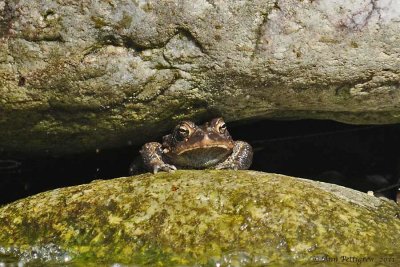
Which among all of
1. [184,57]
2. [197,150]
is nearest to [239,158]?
[197,150]

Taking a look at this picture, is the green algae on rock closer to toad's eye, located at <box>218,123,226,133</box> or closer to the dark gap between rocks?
toad's eye, located at <box>218,123,226,133</box>

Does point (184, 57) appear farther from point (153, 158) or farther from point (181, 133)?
point (153, 158)

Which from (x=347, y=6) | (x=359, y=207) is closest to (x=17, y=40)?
(x=347, y=6)

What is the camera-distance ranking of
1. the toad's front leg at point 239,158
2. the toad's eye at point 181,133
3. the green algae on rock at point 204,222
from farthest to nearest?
1. the toad's front leg at point 239,158
2. the toad's eye at point 181,133
3. the green algae on rock at point 204,222

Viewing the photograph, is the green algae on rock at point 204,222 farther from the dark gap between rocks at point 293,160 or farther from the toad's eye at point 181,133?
the dark gap between rocks at point 293,160

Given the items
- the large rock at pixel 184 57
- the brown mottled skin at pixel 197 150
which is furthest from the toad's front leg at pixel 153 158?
the large rock at pixel 184 57

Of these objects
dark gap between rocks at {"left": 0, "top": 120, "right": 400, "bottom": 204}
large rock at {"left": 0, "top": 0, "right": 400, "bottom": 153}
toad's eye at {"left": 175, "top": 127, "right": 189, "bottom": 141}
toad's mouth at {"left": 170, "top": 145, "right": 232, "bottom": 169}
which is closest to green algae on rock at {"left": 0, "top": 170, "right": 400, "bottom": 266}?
toad's eye at {"left": 175, "top": 127, "right": 189, "bottom": 141}
